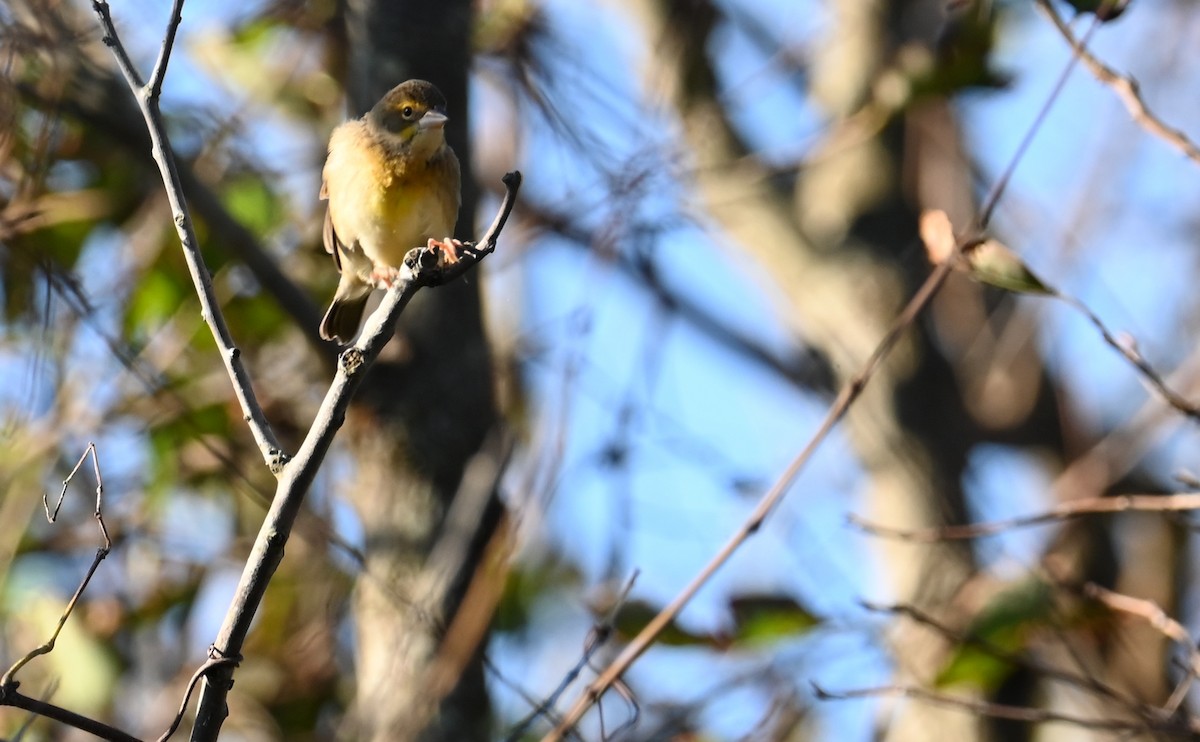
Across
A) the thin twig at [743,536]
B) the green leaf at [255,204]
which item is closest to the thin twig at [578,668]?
the thin twig at [743,536]

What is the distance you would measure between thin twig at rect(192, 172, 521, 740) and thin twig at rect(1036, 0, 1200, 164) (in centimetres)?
146

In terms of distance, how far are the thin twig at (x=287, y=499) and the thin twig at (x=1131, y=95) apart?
1459 mm

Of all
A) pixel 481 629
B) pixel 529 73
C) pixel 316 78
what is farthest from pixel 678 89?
pixel 481 629

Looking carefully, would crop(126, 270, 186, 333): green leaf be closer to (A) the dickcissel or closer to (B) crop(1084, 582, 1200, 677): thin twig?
(A) the dickcissel

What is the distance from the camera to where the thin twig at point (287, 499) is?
6.05 feet

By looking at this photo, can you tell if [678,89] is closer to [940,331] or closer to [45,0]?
[940,331]

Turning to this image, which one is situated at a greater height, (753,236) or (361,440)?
(753,236)

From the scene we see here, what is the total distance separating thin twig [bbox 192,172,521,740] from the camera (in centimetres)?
184

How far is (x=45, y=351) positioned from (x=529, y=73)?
6.78 feet

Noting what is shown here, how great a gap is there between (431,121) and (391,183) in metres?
0.22

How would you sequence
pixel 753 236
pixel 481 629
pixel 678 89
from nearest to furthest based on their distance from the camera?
pixel 481 629 → pixel 678 89 → pixel 753 236

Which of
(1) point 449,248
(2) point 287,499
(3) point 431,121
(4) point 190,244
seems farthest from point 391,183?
(2) point 287,499

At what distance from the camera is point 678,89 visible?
6180 mm

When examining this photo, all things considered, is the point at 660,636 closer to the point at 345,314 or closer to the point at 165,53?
the point at 345,314
